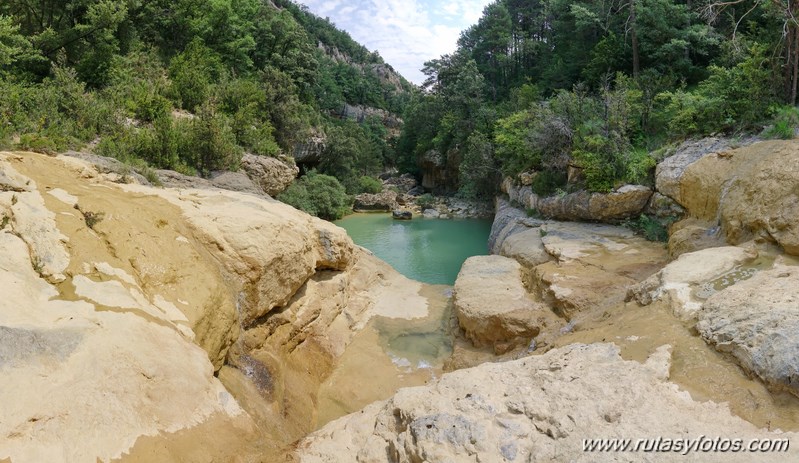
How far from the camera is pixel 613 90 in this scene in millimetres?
20469

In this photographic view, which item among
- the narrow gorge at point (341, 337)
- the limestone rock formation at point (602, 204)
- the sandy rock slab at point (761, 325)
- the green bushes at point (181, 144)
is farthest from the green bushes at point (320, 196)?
the sandy rock slab at point (761, 325)

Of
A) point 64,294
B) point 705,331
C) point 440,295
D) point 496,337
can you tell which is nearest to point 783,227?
point 705,331

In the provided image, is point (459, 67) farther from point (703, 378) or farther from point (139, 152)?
point (703, 378)

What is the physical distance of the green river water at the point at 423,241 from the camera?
15211 mm

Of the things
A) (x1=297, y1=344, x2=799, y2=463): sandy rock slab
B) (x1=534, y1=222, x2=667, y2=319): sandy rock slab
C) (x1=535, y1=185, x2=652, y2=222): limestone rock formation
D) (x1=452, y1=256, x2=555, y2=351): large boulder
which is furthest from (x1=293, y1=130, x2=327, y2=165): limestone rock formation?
(x1=297, y1=344, x2=799, y2=463): sandy rock slab

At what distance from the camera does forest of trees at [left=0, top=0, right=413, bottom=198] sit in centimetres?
1173

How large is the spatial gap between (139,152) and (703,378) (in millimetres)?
14290

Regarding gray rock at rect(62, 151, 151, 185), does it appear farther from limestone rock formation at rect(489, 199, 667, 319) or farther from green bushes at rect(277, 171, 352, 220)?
green bushes at rect(277, 171, 352, 220)

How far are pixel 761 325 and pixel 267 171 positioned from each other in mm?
17786

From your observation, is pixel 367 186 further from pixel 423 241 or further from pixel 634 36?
pixel 634 36

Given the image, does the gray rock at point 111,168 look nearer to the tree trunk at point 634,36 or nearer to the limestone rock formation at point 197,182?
the limestone rock formation at point 197,182

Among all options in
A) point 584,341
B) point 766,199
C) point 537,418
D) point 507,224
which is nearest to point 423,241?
point 507,224

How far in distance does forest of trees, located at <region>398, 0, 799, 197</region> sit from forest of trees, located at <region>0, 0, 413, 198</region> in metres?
10.8

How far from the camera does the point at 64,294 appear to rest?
4.21 m
